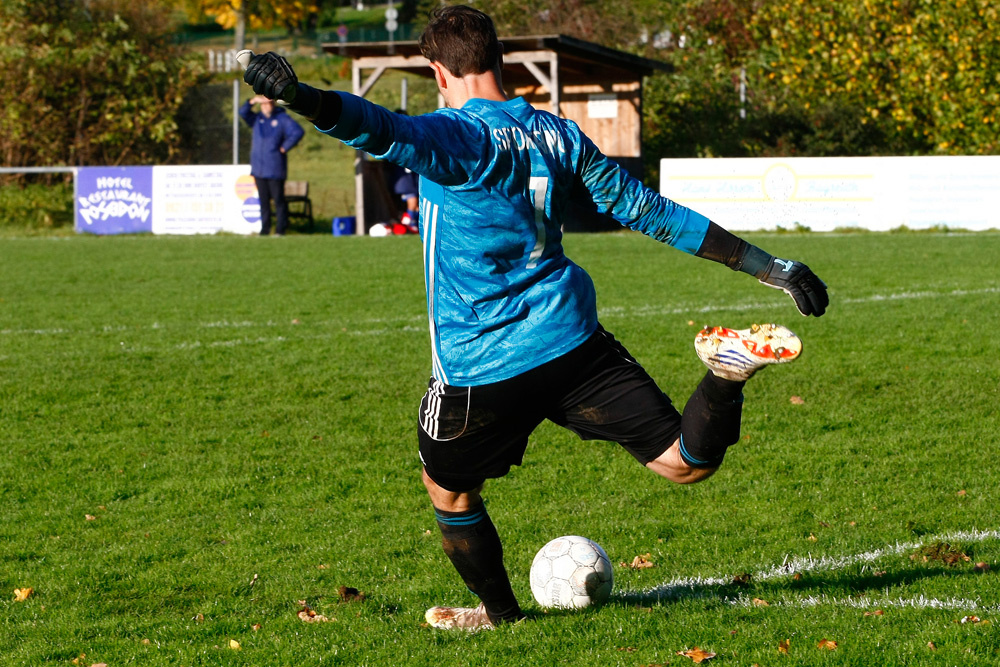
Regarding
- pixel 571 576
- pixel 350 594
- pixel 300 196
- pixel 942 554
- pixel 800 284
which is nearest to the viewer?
pixel 800 284

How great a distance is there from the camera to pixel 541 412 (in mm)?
3504

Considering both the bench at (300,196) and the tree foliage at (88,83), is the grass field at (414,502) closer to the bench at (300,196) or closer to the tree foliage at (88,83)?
the bench at (300,196)

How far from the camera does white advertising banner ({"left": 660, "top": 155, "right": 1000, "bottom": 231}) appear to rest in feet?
61.5

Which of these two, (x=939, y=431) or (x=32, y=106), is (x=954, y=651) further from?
(x=32, y=106)

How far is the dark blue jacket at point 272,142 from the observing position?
1942 centimetres

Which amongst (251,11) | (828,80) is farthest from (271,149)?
(251,11)

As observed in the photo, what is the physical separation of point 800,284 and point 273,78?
1574 millimetres

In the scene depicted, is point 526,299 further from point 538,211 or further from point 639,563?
point 639,563

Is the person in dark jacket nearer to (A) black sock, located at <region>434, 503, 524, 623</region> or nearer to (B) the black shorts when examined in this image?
(A) black sock, located at <region>434, 503, 524, 623</region>

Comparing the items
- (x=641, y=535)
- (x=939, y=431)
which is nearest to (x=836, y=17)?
(x=939, y=431)

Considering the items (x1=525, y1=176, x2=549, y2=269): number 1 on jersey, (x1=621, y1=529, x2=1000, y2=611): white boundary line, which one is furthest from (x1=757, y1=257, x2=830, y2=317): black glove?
(x1=621, y1=529, x2=1000, y2=611): white boundary line

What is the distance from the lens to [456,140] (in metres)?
3.11

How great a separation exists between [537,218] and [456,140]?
1.27ft

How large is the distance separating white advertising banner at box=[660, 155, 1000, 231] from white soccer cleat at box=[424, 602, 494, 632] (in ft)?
52.5
